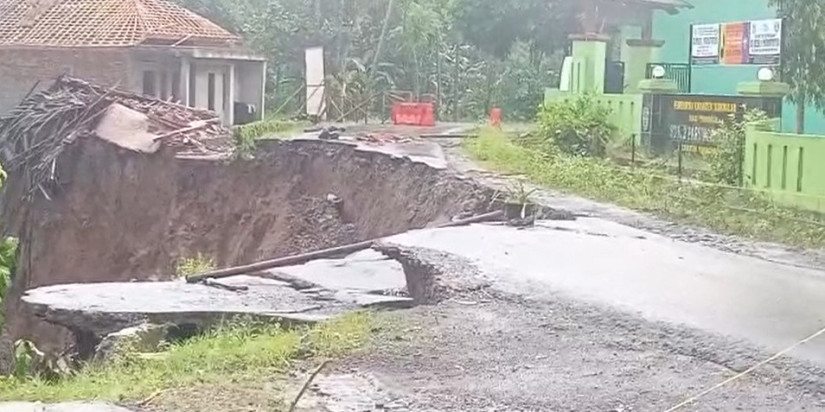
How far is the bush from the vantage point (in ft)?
65.4

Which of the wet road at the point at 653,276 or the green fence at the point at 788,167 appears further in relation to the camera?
the green fence at the point at 788,167

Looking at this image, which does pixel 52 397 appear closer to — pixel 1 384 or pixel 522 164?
pixel 1 384

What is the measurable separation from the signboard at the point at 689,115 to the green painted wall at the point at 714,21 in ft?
7.15

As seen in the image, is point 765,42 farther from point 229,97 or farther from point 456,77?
point 456,77

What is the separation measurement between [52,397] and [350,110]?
25434 mm

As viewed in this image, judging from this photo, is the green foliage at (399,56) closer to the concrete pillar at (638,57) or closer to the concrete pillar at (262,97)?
the concrete pillar at (262,97)

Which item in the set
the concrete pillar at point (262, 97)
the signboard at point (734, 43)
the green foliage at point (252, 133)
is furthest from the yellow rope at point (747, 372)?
the concrete pillar at point (262, 97)

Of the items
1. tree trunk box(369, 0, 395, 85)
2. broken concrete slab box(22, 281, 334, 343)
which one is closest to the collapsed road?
A: broken concrete slab box(22, 281, 334, 343)

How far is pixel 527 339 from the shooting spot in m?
7.77

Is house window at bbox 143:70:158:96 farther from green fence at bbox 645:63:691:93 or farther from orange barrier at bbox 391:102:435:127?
green fence at bbox 645:63:691:93

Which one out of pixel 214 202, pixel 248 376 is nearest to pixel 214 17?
pixel 214 202

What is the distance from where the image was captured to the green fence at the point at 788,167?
1353 cm

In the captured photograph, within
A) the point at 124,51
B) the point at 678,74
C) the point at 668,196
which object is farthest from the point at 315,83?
the point at 668,196

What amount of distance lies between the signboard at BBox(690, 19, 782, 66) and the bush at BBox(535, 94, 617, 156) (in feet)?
6.76
